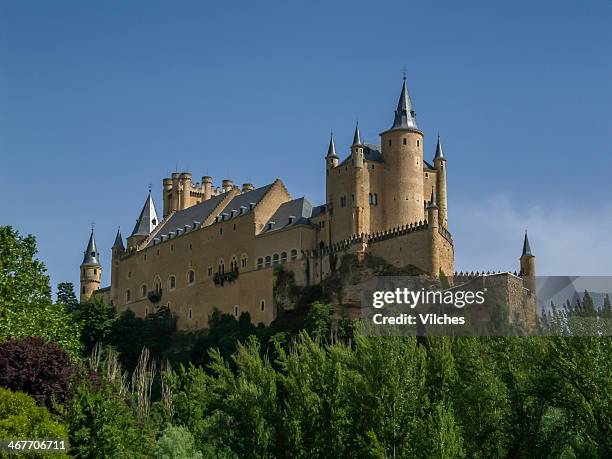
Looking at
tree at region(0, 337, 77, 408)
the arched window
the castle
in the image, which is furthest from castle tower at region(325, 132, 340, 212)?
tree at region(0, 337, 77, 408)

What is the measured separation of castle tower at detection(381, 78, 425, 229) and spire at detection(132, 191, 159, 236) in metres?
38.0

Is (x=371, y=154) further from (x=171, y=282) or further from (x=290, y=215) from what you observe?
(x=171, y=282)

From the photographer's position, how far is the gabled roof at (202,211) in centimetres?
10938

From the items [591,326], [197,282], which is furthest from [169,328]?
[591,326]

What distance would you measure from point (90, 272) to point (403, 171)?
51.9 m

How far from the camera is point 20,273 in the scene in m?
60.9

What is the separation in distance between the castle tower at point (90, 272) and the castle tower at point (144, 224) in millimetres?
10953

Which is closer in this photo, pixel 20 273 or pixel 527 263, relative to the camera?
pixel 20 273

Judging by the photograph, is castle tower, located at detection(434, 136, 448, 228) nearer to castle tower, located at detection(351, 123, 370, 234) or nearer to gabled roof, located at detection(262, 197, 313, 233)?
castle tower, located at detection(351, 123, 370, 234)

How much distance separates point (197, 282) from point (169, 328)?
513cm

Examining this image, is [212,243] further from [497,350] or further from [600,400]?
[600,400]

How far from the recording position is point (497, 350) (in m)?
52.8

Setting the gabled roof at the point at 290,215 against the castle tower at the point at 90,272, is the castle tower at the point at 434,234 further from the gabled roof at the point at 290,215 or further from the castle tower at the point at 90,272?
the castle tower at the point at 90,272

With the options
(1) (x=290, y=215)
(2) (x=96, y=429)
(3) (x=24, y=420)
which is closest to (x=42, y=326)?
(2) (x=96, y=429)
